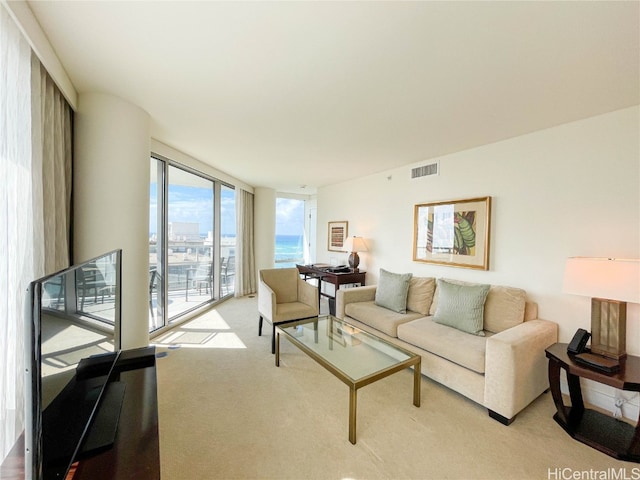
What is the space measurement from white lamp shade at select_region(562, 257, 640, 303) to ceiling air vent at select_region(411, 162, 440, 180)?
1.75 meters

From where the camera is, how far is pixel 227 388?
227cm

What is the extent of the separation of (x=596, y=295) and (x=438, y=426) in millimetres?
1399

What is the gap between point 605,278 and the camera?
175 cm

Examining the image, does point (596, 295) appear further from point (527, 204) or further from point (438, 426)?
point (438, 426)

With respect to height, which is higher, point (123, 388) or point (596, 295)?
point (596, 295)

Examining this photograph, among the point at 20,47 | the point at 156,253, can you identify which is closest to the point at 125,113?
the point at 20,47

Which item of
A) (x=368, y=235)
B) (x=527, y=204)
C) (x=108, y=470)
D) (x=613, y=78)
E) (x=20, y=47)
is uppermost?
(x=613, y=78)

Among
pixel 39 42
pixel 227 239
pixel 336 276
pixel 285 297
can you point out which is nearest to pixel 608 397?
pixel 336 276

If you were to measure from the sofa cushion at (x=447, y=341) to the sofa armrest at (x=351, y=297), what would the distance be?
0.83 m

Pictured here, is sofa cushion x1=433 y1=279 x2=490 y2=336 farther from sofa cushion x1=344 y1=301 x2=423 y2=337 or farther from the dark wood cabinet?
the dark wood cabinet

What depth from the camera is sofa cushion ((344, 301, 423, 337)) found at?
2.75 m

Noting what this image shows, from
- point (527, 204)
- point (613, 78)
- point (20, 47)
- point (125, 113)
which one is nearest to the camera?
point (20, 47)

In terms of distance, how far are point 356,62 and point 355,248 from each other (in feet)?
9.47

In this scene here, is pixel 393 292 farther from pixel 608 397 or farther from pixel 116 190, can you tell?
pixel 116 190
